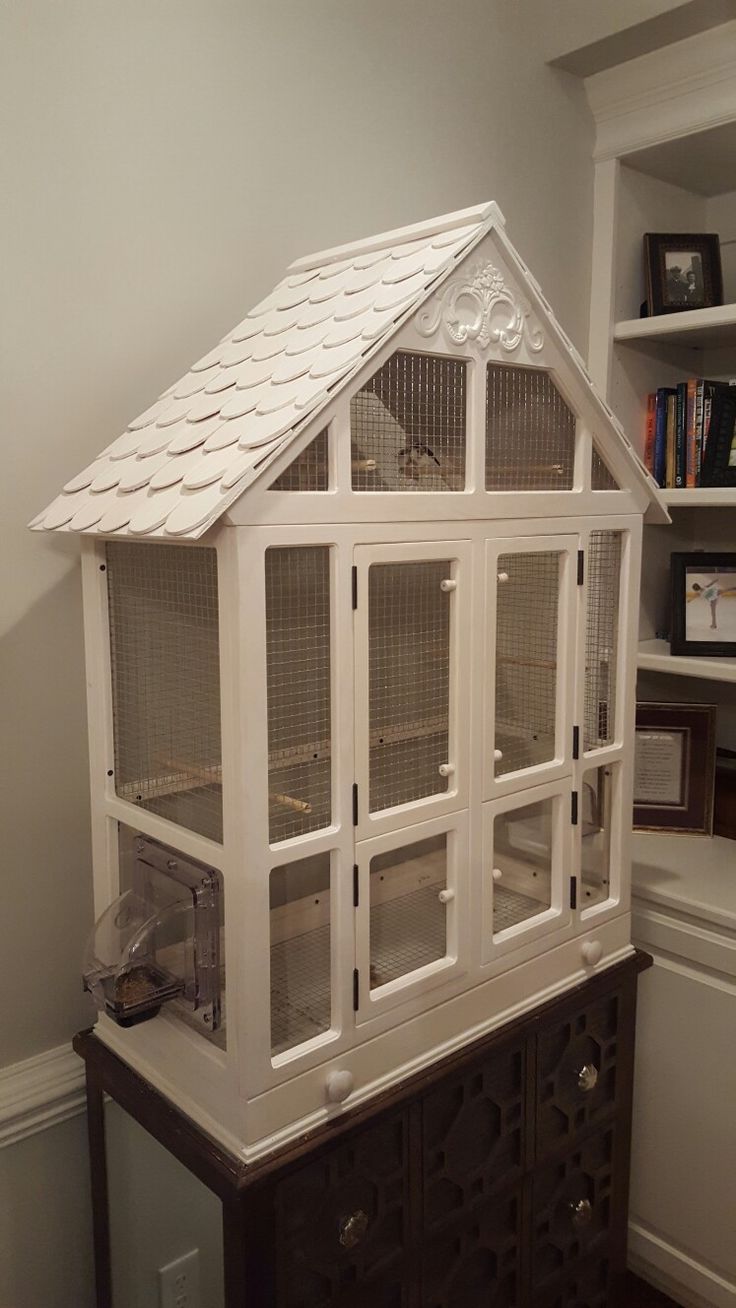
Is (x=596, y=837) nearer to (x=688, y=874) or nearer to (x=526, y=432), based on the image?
(x=688, y=874)

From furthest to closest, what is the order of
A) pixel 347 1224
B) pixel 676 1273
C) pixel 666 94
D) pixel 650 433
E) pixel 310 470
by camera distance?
pixel 650 433 < pixel 666 94 < pixel 676 1273 < pixel 347 1224 < pixel 310 470

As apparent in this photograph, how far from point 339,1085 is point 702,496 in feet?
4.75

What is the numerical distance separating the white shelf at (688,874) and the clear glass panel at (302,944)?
880 millimetres

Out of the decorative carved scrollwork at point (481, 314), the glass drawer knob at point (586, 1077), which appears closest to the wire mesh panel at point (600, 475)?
the decorative carved scrollwork at point (481, 314)

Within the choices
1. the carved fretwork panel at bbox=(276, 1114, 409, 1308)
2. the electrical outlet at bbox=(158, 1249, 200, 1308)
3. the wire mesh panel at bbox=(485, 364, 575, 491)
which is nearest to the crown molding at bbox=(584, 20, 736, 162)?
the wire mesh panel at bbox=(485, 364, 575, 491)

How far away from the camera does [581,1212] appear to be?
157 centimetres

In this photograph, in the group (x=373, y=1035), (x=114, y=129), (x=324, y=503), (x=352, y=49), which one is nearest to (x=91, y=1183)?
(x=373, y=1035)

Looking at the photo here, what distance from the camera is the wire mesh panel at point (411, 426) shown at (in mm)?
1142

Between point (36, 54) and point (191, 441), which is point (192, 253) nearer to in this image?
point (36, 54)

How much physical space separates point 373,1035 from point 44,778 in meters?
0.58

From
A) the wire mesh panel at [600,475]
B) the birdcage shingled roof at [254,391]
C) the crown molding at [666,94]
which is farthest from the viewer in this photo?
the crown molding at [666,94]

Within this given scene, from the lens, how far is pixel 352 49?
5.33ft

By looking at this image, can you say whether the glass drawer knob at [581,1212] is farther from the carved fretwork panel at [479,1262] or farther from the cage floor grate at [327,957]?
the cage floor grate at [327,957]

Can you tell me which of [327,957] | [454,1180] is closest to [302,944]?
[327,957]
